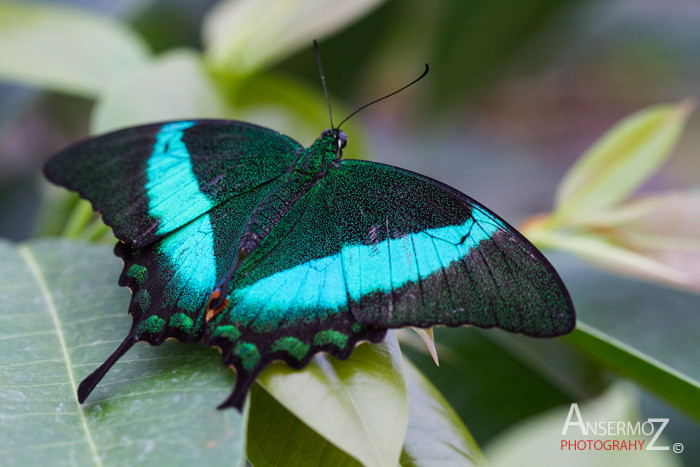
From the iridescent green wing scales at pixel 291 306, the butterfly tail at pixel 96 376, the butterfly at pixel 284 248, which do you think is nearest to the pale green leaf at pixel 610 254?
the butterfly at pixel 284 248

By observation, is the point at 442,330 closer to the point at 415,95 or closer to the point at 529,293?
the point at 529,293

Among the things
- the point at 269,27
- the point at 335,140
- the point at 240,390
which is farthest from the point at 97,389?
the point at 269,27

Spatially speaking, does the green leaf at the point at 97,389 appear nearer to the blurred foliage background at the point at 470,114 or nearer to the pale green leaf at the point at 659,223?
the blurred foliage background at the point at 470,114

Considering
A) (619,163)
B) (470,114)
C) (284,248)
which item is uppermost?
(470,114)

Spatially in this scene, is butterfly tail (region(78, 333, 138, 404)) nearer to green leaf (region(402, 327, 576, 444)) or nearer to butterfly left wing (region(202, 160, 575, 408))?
butterfly left wing (region(202, 160, 575, 408))

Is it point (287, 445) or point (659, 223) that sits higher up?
point (659, 223)

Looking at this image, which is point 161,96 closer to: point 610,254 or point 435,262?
point 435,262
